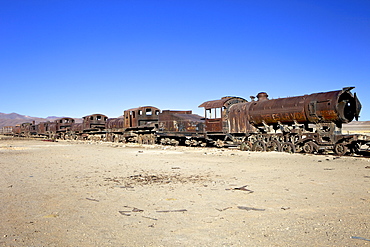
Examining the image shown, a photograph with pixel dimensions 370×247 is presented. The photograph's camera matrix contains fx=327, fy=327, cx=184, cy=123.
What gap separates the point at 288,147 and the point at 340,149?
2.85 metres

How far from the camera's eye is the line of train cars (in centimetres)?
1652

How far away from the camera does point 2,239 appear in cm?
441

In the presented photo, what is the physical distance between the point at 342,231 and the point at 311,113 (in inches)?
535

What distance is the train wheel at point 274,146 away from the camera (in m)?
18.7

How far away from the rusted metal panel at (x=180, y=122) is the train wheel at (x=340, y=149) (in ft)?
34.6

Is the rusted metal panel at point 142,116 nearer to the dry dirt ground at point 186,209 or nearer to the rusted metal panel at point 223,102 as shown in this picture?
the rusted metal panel at point 223,102

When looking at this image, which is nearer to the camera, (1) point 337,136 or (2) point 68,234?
(2) point 68,234

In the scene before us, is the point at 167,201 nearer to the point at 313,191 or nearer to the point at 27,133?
the point at 313,191

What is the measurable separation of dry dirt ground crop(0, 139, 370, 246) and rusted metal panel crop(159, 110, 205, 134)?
15.3 meters

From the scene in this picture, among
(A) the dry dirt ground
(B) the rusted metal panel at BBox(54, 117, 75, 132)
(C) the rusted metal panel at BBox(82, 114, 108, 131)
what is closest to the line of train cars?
(A) the dry dirt ground

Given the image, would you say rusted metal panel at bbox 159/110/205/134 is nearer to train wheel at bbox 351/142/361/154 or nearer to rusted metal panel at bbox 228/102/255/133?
rusted metal panel at bbox 228/102/255/133

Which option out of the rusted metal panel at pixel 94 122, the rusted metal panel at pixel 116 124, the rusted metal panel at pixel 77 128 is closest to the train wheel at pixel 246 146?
the rusted metal panel at pixel 116 124

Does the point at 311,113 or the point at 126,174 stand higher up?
the point at 311,113

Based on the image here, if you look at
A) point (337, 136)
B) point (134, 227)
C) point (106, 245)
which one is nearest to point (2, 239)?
point (106, 245)
